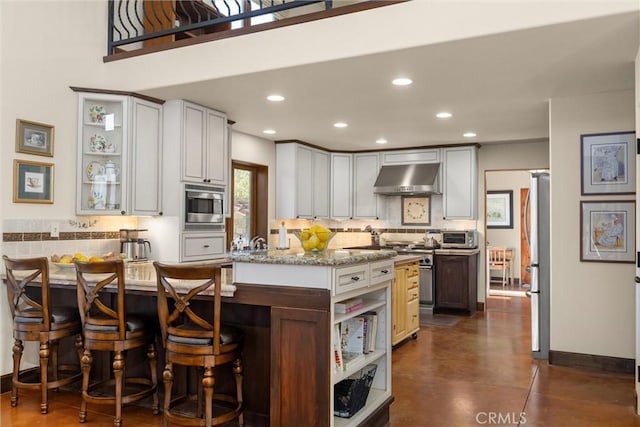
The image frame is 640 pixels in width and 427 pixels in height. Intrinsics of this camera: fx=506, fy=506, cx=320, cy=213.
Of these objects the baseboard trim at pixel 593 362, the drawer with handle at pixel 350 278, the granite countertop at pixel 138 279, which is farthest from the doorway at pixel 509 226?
the granite countertop at pixel 138 279

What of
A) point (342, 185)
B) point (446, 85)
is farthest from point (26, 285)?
point (342, 185)

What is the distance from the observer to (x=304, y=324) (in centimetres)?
263

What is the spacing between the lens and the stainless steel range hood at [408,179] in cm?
734

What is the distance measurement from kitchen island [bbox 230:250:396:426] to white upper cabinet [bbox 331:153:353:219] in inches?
205

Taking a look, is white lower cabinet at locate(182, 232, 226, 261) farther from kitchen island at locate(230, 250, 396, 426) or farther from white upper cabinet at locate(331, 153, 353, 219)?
white upper cabinet at locate(331, 153, 353, 219)

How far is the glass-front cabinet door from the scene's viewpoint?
4.34 meters

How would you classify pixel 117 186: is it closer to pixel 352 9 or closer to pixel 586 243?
pixel 352 9

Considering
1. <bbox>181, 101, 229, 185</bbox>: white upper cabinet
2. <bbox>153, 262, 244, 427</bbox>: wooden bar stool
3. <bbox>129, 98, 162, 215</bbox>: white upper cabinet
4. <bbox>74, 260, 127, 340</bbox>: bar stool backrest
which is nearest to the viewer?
<bbox>153, 262, 244, 427</bbox>: wooden bar stool

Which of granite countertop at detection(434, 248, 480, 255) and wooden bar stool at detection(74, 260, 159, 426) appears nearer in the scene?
wooden bar stool at detection(74, 260, 159, 426)

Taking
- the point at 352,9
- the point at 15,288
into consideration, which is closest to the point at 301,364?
the point at 15,288

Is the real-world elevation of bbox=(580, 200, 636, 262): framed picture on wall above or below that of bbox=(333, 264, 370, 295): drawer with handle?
above

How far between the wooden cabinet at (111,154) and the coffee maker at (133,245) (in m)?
0.31

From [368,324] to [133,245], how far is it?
8.52 ft
